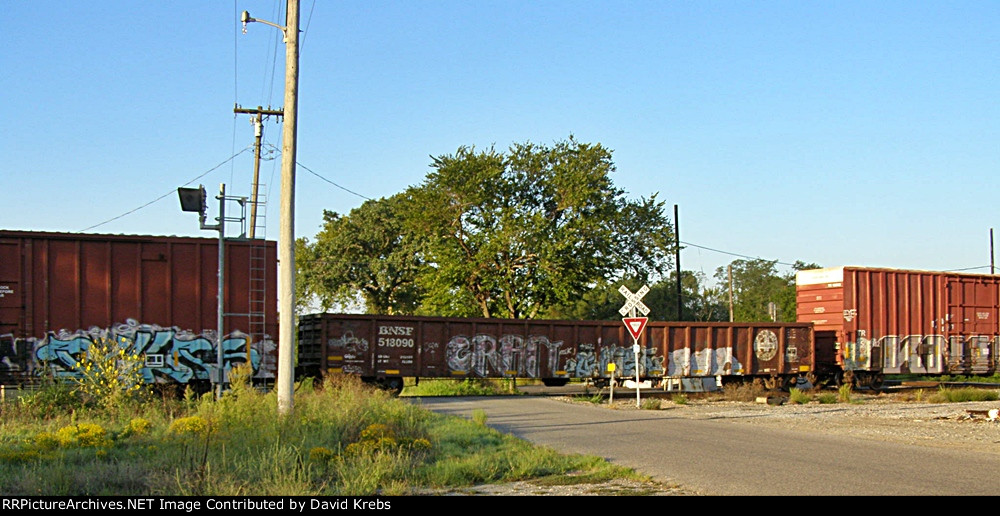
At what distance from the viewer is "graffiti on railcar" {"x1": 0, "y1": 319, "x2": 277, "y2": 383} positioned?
18.8 meters

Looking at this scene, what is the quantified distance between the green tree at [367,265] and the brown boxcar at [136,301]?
29419 mm

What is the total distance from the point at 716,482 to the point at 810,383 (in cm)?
2091

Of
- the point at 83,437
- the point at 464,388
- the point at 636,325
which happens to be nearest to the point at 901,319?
the point at 636,325

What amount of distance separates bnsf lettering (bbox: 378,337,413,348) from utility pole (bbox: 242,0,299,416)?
1097cm

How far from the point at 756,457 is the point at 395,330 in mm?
14288

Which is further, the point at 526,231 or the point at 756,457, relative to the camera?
the point at 526,231

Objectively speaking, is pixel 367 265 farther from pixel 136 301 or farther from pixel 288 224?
pixel 288 224

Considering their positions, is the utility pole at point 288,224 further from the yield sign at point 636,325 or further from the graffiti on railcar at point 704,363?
the graffiti on railcar at point 704,363

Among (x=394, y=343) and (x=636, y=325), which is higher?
(x=636, y=325)

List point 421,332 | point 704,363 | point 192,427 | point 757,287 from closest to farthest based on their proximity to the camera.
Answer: point 192,427, point 421,332, point 704,363, point 757,287

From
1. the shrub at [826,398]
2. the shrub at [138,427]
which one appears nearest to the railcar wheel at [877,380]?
the shrub at [826,398]

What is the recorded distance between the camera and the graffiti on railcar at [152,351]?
61.6ft

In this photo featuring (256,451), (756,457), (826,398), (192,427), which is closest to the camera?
(256,451)

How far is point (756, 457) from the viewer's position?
37.5 ft
